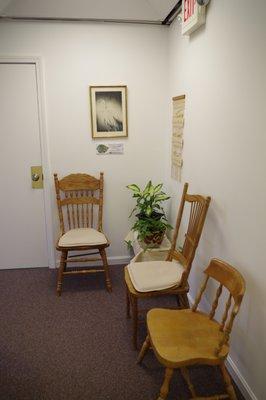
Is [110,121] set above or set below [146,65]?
below

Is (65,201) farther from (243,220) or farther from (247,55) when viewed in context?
(247,55)

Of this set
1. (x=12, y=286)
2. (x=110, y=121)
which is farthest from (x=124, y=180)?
(x=12, y=286)

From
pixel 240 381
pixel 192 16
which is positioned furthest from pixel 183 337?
pixel 192 16

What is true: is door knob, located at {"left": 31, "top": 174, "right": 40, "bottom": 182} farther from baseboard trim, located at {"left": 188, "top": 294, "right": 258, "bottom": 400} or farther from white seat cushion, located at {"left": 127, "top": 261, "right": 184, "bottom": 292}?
baseboard trim, located at {"left": 188, "top": 294, "right": 258, "bottom": 400}

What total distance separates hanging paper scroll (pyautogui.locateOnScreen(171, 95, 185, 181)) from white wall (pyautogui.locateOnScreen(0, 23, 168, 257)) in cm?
31

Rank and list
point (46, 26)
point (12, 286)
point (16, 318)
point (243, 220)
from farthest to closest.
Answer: point (12, 286)
point (46, 26)
point (16, 318)
point (243, 220)

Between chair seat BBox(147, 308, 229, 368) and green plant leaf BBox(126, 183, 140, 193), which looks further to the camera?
green plant leaf BBox(126, 183, 140, 193)

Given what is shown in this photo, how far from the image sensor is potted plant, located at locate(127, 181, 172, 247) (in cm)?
270

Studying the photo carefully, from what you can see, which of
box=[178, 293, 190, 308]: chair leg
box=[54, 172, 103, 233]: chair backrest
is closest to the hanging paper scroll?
box=[54, 172, 103, 233]: chair backrest

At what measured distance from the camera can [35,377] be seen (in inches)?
72.2

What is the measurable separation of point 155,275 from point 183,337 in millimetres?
538

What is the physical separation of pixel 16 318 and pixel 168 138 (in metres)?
2.07

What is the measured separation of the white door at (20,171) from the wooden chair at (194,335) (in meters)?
1.85

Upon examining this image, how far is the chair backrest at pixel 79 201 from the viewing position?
117 inches
